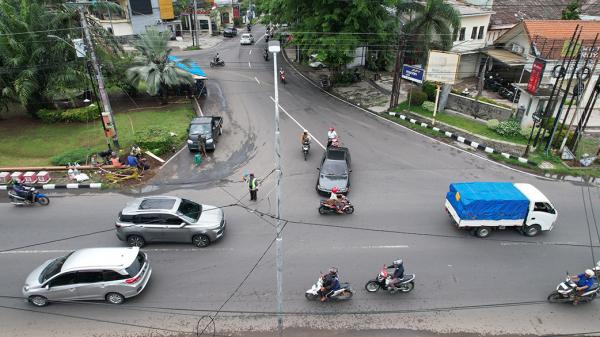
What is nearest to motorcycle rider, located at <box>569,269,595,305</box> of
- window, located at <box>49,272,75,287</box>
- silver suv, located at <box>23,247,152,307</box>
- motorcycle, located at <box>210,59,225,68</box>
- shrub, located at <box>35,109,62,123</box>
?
silver suv, located at <box>23,247,152,307</box>

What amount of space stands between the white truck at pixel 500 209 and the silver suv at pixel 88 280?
12.0 m

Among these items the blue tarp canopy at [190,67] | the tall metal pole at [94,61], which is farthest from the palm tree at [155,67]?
the tall metal pole at [94,61]

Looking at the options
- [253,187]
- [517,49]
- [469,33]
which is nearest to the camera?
[253,187]

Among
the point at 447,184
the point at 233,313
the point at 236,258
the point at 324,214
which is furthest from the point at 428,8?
the point at 233,313

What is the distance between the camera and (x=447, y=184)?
1952 centimetres

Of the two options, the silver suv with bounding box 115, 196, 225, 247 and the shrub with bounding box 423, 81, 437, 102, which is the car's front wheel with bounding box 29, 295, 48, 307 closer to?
the silver suv with bounding box 115, 196, 225, 247

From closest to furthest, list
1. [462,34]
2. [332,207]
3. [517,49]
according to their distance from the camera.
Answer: [332,207], [517,49], [462,34]

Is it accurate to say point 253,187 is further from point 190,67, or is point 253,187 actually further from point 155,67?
point 190,67

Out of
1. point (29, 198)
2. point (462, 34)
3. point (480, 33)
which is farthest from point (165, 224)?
point (480, 33)

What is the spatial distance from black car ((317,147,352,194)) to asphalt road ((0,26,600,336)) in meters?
0.79

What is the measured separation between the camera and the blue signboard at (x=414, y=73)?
27.2 metres

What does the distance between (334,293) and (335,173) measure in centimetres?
734

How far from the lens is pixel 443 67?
25.1 metres

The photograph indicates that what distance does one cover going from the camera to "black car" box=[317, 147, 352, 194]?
18.2m
